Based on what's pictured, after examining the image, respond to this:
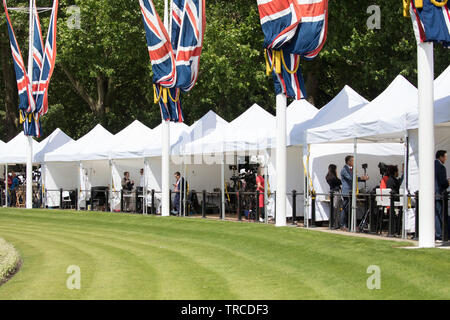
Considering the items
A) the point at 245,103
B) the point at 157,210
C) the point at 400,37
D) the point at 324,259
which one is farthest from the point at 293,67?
the point at 245,103

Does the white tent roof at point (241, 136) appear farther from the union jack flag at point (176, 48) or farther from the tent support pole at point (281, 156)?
the tent support pole at point (281, 156)

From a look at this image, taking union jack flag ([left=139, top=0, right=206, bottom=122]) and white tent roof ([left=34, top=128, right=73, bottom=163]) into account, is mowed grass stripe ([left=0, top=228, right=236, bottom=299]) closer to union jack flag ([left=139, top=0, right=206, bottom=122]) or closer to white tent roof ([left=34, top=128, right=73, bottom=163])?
union jack flag ([left=139, top=0, right=206, bottom=122])

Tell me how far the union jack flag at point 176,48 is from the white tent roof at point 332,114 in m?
4.35

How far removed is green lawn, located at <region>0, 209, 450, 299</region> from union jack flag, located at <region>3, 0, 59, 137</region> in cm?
1218

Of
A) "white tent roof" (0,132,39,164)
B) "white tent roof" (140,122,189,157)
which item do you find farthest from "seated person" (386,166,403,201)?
"white tent roof" (0,132,39,164)

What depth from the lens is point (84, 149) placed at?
3133 cm

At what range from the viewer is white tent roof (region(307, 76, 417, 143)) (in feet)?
52.0

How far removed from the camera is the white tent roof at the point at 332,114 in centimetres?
1990

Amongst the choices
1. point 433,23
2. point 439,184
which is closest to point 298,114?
point 439,184

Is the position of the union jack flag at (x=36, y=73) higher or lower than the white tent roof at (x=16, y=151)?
higher

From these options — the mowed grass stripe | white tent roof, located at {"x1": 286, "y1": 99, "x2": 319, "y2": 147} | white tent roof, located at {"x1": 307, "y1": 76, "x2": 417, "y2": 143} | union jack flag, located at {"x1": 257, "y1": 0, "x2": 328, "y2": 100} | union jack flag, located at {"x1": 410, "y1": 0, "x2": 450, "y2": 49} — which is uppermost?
union jack flag, located at {"x1": 257, "y1": 0, "x2": 328, "y2": 100}

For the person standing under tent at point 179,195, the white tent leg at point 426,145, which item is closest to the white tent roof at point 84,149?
the person standing under tent at point 179,195

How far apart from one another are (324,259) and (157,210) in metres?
15.4
